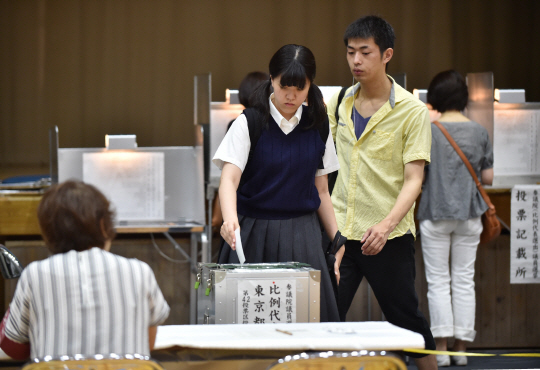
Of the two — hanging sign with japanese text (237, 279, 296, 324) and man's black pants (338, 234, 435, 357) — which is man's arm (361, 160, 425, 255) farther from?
hanging sign with japanese text (237, 279, 296, 324)

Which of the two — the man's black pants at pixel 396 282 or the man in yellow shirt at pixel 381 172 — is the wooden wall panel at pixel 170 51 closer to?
the man in yellow shirt at pixel 381 172

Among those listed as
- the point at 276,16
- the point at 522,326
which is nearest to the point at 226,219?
the point at 522,326

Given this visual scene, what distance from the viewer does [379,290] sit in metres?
2.70

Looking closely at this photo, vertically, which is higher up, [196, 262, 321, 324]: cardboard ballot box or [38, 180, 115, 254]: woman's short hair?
[38, 180, 115, 254]: woman's short hair

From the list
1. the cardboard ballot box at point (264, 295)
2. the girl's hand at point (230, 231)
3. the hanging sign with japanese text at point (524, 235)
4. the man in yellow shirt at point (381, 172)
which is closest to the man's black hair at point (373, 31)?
the man in yellow shirt at point (381, 172)

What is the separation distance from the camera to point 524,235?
13.4 ft

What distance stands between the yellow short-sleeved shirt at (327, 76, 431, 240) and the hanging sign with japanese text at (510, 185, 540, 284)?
159cm

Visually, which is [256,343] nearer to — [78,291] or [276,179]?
[78,291]

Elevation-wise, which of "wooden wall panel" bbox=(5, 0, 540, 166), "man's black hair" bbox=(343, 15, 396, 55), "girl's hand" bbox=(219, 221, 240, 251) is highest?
"wooden wall panel" bbox=(5, 0, 540, 166)

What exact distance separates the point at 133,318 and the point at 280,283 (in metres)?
0.50

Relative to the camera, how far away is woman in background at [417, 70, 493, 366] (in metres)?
3.85

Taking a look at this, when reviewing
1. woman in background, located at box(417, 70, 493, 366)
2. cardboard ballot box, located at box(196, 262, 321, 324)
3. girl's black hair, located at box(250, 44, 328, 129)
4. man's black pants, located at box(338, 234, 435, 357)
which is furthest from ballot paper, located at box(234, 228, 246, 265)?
woman in background, located at box(417, 70, 493, 366)

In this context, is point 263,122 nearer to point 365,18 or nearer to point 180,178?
point 365,18

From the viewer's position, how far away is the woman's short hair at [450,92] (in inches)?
152
